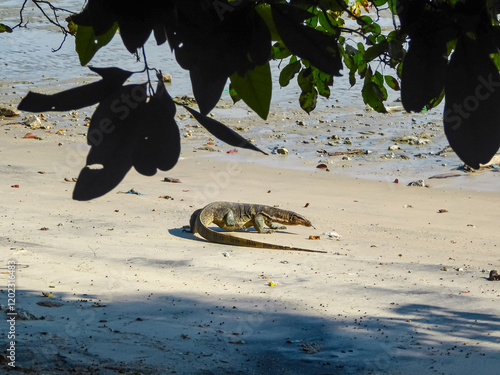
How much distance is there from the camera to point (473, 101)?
3.33 feet

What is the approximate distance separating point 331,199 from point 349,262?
3269 millimetres

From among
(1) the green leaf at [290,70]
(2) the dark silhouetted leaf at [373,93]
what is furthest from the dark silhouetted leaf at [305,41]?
(2) the dark silhouetted leaf at [373,93]

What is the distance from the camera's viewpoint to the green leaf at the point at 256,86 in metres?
1.13

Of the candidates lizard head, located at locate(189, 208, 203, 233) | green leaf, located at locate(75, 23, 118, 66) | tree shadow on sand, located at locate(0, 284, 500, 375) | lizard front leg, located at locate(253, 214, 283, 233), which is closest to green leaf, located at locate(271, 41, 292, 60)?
green leaf, located at locate(75, 23, 118, 66)

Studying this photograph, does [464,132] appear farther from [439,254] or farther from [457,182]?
[457,182]

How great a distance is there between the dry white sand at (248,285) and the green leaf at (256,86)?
2951 millimetres

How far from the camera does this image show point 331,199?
1002 centimetres

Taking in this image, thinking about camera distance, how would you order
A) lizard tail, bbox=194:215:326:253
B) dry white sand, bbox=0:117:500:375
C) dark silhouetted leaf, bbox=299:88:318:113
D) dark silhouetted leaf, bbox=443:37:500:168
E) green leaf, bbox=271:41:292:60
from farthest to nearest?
lizard tail, bbox=194:215:326:253
dry white sand, bbox=0:117:500:375
dark silhouetted leaf, bbox=299:88:318:113
green leaf, bbox=271:41:292:60
dark silhouetted leaf, bbox=443:37:500:168

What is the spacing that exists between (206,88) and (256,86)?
9cm

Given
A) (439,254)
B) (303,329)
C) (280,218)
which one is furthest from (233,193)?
(303,329)

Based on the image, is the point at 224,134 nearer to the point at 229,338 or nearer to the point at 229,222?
the point at 229,338

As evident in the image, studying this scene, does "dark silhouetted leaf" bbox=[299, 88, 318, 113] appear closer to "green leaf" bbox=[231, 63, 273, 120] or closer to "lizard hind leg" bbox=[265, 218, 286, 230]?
"green leaf" bbox=[231, 63, 273, 120]

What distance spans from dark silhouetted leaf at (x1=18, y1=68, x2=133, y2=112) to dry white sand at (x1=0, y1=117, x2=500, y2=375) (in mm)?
2946

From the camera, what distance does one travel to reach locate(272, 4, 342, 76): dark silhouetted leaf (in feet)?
3.56
